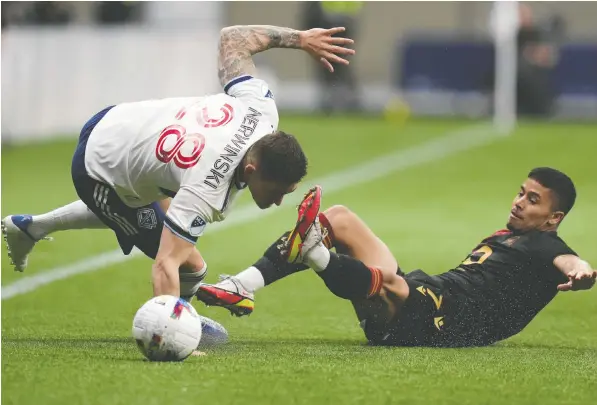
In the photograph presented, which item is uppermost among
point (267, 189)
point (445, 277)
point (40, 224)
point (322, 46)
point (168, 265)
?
point (322, 46)

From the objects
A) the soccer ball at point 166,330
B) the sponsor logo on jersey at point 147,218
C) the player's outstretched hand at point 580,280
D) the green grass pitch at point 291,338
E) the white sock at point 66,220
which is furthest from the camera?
the white sock at point 66,220

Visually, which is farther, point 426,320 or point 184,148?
point 426,320

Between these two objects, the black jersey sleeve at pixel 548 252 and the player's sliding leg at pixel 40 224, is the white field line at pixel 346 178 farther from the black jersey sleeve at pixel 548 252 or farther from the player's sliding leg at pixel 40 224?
the black jersey sleeve at pixel 548 252

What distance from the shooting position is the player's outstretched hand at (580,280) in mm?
6648

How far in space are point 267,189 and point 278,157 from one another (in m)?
0.18

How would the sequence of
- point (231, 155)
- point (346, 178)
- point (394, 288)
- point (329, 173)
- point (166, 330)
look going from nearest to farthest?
point (166, 330), point (231, 155), point (394, 288), point (346, 178), point (329, 173)

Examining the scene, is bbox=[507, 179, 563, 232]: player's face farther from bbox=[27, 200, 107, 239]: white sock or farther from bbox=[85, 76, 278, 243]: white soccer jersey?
bbox=[27, 200, 107, 239]: white sock

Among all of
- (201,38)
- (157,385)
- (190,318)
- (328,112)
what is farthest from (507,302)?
(328,112)

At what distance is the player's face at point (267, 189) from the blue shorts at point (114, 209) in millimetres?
911

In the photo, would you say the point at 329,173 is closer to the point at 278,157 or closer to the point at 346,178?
the point at 346,178

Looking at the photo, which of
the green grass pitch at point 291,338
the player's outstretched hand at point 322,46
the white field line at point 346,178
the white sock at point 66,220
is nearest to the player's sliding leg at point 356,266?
the green grass pitch at point 291,338

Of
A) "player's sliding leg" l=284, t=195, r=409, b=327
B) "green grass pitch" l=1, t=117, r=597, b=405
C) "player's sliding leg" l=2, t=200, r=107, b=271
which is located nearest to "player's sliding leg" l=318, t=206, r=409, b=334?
"player's sliding leg" l=284, t=195, r=409, b=327

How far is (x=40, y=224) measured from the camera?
8.08 m

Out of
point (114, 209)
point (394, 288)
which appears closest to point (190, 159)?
point (114, 209)
